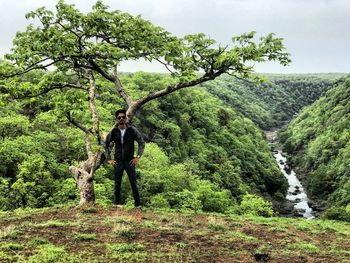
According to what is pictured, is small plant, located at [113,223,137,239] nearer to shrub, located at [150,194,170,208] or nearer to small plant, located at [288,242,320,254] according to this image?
small plant, located at [288,242,320,254]

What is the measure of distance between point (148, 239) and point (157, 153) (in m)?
39.7

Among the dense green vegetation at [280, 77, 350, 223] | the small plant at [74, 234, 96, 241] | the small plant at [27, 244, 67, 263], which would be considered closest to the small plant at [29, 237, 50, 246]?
the small plant at [27, 244, 67, 263]

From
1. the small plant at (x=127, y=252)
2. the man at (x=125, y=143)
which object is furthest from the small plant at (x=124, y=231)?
the man at (x=125, y=143)

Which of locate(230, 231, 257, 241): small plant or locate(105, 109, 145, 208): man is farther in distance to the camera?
locate(105, 109, 145, 208): man

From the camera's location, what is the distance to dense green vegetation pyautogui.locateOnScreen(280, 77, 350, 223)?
8794cm

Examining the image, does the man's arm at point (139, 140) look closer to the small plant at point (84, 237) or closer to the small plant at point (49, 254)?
the small plant at point (84, 237)

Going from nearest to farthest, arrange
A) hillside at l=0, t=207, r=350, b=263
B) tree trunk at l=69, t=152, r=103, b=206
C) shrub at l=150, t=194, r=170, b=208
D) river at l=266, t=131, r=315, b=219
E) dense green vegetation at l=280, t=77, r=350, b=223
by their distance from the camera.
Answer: hillside at l=0, t=207, r=350, b=263 → tree trunk at l=69, t=152, r=103, b=206 → shrub at l=150, t=194, r=170, b=208 → river at l=266, t=131, r=315, b=219 → dense green vegetation at l=280, t=77, r=350, b=223

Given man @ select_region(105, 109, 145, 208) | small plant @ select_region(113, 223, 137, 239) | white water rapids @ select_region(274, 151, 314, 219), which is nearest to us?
small plant @ select_region(113, 223, 137, 239)

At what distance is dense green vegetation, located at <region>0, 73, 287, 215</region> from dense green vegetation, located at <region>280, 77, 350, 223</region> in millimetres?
10798

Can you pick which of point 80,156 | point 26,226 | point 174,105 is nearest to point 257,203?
point 80,156

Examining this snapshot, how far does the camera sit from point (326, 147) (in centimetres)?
11450

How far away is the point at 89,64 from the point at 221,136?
247 ft

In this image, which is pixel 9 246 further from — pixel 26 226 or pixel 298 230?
pixel 298 230

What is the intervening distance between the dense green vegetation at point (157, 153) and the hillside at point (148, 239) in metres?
5.90
